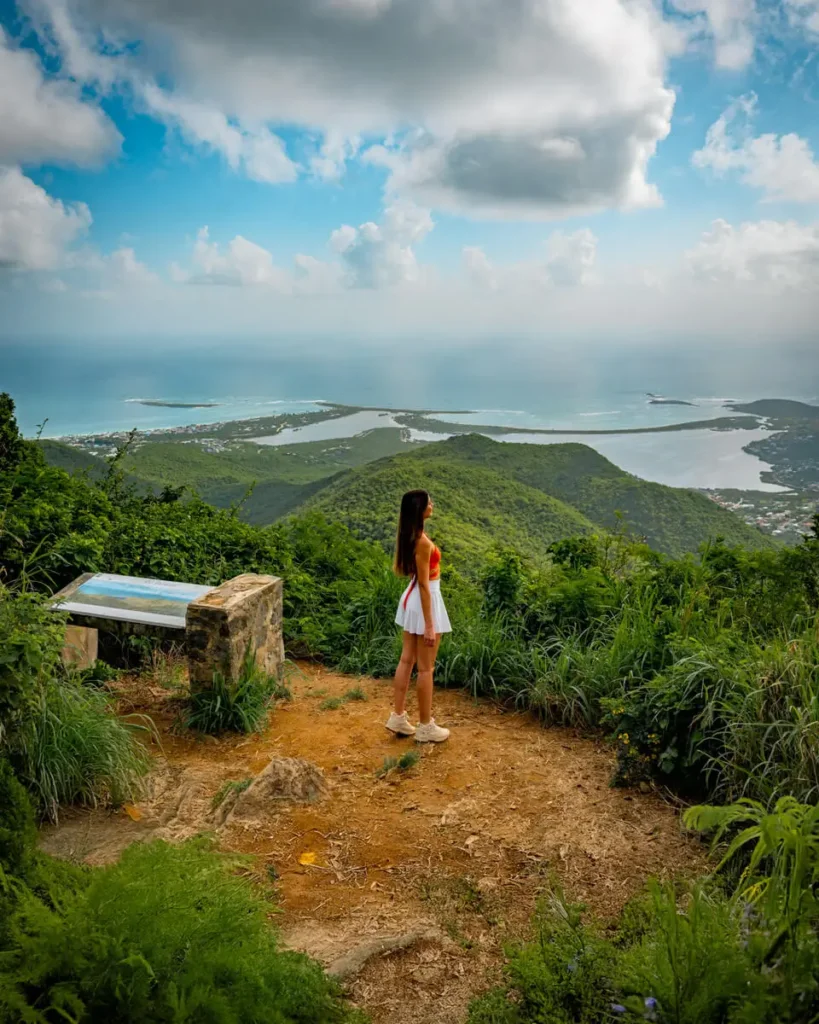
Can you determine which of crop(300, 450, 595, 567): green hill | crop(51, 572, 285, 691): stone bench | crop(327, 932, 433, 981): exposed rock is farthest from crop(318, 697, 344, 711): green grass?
crop(300, 450, 595, 567): green hill

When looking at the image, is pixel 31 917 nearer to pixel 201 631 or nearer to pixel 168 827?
pixel 168 827

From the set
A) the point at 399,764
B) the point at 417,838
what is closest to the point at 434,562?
the point at 399,764

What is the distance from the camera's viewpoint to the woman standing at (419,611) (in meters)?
5.41

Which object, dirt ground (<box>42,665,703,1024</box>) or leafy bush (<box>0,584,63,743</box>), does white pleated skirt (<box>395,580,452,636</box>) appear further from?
leafy bush (<box>0,584,63,743</box>)

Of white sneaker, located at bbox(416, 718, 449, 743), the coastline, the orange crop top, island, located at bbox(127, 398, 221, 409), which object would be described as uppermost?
island, located at bbox(127, 398, 221, 409)

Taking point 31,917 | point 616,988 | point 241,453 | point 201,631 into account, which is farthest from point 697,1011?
point 241,453

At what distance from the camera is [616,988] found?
265cm

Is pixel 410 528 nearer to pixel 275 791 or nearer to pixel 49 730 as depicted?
pixel 275 791

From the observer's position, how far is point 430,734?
556cm

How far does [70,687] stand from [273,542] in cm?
454

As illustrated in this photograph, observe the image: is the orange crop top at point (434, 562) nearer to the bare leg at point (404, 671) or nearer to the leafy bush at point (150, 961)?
the bare leg at point (404, 671)

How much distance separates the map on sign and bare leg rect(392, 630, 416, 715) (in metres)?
1.88

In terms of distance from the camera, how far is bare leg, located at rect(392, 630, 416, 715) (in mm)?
5594

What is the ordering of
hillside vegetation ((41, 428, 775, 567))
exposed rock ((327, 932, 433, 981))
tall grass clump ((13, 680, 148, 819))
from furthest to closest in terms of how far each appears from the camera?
hillside vegetation ((41, 428, 775, 567))
tall grass clump ((13, 680, 148, 819))
exposed rock ((327, 932, 433, 981))
